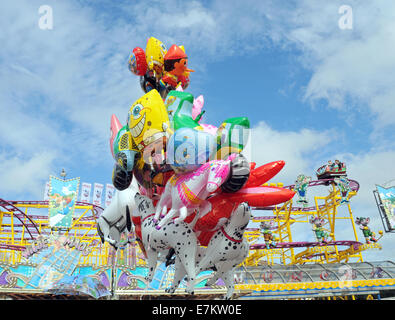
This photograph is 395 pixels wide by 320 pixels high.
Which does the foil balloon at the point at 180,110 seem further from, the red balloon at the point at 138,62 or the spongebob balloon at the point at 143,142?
the red balloon at the point at 138,62

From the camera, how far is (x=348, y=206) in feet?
73.2

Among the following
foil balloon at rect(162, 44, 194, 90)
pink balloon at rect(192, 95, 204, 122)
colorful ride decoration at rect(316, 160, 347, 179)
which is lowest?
pink balloon at rect(192, 95, 204, 122)

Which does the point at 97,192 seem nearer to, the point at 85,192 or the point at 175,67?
the point at 85,192

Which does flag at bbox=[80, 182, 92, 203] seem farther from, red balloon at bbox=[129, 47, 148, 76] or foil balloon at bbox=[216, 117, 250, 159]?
foil balloon at bbox=[216, 117, 250, 159]

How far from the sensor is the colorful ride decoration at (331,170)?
20345 millimetres

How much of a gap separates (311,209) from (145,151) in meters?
22.4

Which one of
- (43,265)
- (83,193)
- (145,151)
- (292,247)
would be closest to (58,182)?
(43,265)

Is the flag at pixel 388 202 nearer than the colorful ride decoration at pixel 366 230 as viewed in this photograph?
No

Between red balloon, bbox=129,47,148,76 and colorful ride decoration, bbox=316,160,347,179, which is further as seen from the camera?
colorful ride decoration, bbox=316,160,347,179

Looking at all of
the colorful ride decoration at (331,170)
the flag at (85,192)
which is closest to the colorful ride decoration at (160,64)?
the colorful ride decoration at (331,170)

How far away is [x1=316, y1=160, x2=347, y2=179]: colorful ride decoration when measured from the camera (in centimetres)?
2035

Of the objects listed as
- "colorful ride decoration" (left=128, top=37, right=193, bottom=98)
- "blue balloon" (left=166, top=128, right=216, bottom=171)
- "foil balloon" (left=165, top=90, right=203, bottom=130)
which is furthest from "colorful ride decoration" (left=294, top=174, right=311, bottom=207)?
"blue balloon" (left=166, top=128, right=216, bottom=171)

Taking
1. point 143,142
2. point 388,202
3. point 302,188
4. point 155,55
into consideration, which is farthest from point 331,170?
point 143,142
